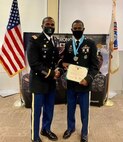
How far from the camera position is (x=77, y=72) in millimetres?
2781

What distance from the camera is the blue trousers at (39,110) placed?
9.14 feet

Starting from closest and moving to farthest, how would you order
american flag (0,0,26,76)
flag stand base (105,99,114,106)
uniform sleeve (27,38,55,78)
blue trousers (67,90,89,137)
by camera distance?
1. uniform sleeve (27,38,55,78)
2. blue trousers (67,90,89,137)
3. american flag (0,0,26,76)
4. flag stand base (105,99,114,106)

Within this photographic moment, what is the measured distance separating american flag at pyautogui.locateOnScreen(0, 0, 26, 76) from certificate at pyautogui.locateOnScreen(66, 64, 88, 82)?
1.67m

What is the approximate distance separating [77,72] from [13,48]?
1830 millimetres

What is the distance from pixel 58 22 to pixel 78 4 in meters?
0.57

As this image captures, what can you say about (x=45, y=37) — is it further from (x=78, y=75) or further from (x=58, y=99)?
(x=58, y=99)

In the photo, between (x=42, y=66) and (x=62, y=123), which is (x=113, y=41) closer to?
(x=62, y=123)

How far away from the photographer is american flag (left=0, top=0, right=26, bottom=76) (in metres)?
4.20

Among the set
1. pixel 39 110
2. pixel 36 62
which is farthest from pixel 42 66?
pixel 39 110

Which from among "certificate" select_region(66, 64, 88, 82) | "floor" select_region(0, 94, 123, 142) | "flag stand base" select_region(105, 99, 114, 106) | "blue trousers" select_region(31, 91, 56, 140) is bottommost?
"floor" select_region(0, 94, 123, 142)

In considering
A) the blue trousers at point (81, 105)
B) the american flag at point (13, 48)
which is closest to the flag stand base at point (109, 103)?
the blue trousers at point (81, 105)

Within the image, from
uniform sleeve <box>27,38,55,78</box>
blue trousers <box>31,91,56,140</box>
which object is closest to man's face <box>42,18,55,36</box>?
uniform sleeve <box>27,38,55,78</box>

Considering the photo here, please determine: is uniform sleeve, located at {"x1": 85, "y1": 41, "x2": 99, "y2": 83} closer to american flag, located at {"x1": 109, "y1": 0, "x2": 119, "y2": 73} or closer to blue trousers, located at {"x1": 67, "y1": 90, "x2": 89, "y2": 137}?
blue trousers, located at {"x1": 67, "y1": 90, "x2": 89, "y2": 137}

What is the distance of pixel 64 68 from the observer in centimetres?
289
